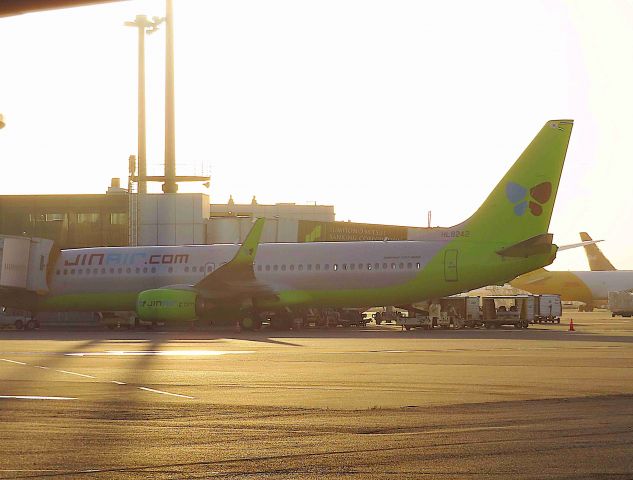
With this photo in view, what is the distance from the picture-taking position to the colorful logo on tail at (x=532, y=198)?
48.7m

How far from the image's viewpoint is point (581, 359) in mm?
27812

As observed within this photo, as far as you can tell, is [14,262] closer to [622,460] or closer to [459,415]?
[459,415]

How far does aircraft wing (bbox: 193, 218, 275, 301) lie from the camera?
49625 millimetres

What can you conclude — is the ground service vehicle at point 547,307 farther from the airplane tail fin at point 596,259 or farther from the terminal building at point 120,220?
the airplane tail fin at point 596,259

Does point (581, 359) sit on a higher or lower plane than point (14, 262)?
lower

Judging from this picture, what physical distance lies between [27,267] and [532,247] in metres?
26.3

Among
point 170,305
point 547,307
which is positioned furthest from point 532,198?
point 170,305

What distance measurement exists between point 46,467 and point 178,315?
39015 millimetres

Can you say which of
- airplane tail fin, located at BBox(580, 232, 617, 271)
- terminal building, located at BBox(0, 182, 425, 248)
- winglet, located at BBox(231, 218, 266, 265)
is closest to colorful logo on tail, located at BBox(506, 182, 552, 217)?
winglet, located at BBox(231, 218, 266, 265)

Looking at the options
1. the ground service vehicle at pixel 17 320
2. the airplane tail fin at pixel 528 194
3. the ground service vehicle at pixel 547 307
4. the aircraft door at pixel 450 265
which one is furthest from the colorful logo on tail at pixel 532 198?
the ground service vehicle at pixel 17 320

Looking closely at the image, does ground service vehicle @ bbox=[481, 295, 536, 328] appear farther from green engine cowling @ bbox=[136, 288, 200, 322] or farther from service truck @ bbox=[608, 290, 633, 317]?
service truck @ bbox=[608, 290, 633, 317]

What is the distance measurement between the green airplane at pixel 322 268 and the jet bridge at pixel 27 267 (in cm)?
28

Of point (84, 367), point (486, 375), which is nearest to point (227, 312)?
point (84, 367)

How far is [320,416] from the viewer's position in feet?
50.8
